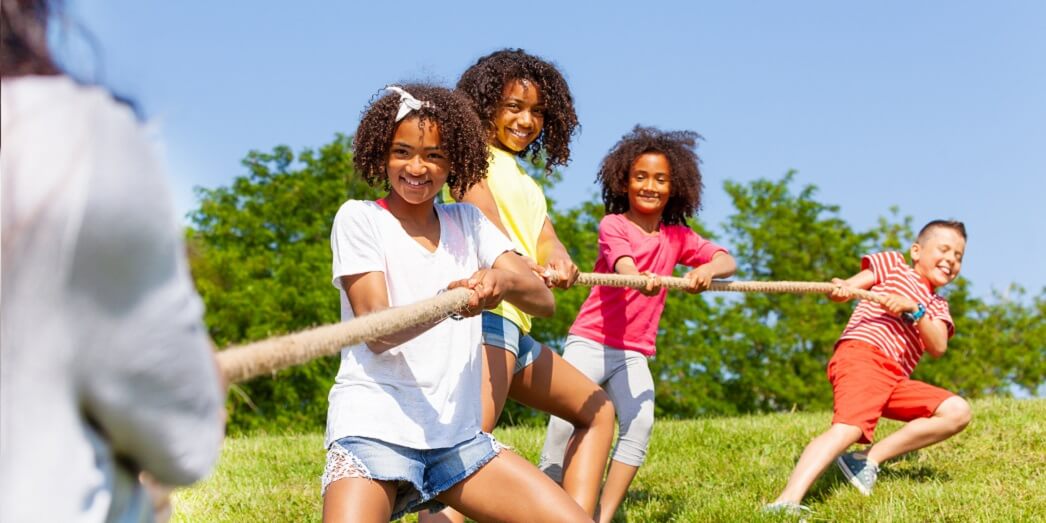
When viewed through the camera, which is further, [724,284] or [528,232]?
[724,284]

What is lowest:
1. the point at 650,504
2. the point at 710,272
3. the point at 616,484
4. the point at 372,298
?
the point at 650,504

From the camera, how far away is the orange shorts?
20.0 feet

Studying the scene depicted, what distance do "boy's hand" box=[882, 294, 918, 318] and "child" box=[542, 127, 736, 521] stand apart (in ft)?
3.02

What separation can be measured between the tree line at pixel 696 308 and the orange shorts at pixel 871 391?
1851 cm

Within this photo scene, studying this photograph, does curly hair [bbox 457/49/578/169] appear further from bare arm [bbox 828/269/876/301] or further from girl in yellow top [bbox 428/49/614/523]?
bare arm [bbox 828/269/876/301]

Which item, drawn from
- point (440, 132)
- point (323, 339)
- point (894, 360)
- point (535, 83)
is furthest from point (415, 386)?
point (894, 360)

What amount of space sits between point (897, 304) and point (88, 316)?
5.70m

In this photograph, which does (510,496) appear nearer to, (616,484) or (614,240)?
(616,484)

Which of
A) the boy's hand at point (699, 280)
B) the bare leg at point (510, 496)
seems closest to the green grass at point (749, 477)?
the boy's hand at point (699, 280)

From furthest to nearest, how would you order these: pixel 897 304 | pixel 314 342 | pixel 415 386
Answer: pixel 897 304 < pixel 415 386 < pixel 314 342

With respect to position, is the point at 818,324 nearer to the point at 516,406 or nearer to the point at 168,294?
the point at 516,406

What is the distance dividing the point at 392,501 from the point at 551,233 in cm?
183

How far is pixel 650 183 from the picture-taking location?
623 centimetres

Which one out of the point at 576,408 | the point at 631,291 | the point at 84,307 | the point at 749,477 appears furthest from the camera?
the point at 749,477
